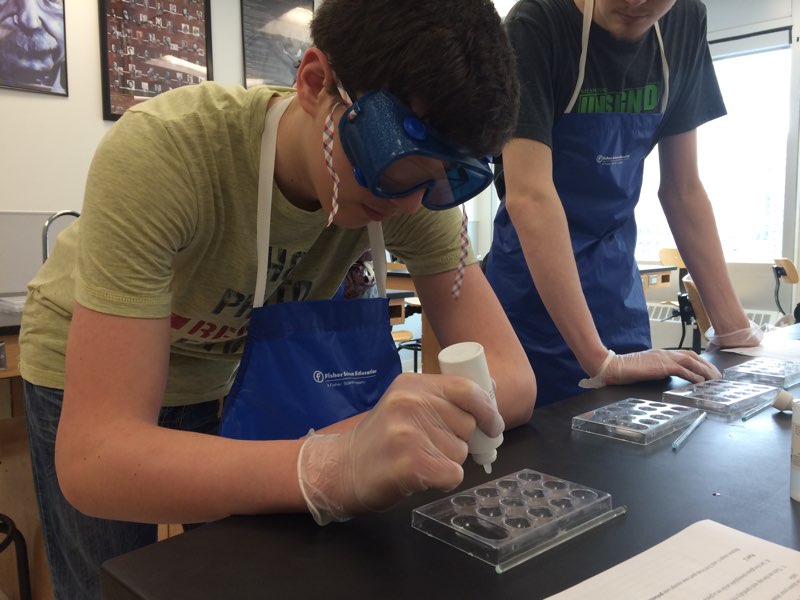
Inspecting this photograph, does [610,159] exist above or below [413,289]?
above

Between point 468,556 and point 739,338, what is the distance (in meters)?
1.17

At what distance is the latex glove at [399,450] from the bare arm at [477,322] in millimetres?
301

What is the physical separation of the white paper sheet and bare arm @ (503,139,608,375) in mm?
606

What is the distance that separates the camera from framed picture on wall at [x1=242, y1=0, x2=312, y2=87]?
4000mm

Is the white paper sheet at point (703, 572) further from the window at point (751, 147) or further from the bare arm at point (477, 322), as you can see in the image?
the window at point (751, 147)

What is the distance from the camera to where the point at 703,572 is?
49 cm

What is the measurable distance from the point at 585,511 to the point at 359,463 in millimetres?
211

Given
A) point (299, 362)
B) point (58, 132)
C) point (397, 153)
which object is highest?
point (58, 132)

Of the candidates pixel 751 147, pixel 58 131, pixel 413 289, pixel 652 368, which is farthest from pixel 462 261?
pixel 751 147

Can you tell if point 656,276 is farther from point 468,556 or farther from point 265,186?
point 468,556

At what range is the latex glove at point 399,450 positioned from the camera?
1.85 feet

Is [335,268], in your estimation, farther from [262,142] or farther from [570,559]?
[570,559]

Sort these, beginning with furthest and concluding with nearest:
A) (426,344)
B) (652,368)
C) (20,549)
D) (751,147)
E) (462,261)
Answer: (751,147), (426,344), (20,549), (652,368), (462,261)

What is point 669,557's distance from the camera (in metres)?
0.51
